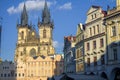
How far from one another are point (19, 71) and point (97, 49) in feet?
228

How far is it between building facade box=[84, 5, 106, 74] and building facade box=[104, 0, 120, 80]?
4.75 ft

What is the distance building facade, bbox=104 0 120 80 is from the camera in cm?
A: 4016

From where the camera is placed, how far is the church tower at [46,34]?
427 ft

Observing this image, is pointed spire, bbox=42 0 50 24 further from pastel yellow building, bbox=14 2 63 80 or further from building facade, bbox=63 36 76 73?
building facade, bbox=63 36 76 73

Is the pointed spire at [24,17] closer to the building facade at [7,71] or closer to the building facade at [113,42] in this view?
the building facade at [7,71]

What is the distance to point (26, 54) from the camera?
Result: 12888 cm

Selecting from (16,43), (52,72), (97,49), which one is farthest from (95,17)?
(16,43)

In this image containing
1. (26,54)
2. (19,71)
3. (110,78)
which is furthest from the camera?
(26,54)

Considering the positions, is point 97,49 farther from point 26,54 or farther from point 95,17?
point 26,54

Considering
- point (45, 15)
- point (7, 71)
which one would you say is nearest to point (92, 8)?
point (7, 71)

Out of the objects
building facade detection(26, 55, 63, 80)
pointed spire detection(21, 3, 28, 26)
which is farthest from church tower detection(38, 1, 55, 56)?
building facade detection(26, 55, 63, 80)

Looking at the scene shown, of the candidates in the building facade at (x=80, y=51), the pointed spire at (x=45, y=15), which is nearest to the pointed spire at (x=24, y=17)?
the pointed spire at (x=45, y=15)

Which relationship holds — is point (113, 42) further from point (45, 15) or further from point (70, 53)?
point (45, 15)

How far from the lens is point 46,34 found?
444 feet
